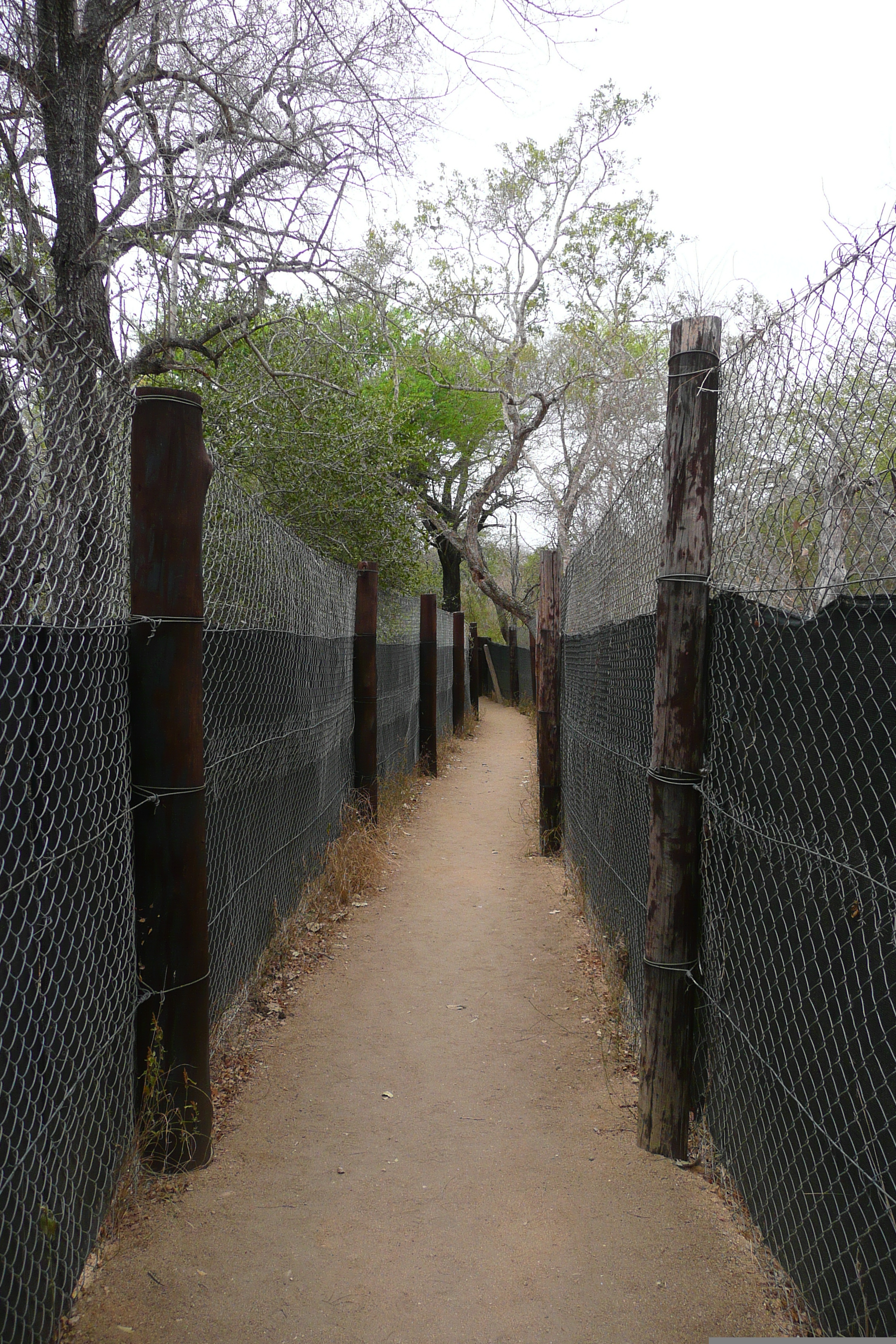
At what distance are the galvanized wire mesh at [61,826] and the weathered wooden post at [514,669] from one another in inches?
919

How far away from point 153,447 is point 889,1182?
2.79 m

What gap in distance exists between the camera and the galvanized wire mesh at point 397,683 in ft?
29.5

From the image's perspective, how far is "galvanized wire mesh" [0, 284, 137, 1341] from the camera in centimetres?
207

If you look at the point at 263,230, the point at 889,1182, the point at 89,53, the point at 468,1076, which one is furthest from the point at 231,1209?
the point at 89,53

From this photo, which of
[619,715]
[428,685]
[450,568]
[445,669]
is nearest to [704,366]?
[619,715]

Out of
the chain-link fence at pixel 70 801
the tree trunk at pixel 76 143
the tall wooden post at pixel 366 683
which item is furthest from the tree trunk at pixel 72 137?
the chain-link fence at pixel 70 801

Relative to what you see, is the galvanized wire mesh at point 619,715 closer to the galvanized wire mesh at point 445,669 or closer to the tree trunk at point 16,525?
the tree trunk at point 16,525

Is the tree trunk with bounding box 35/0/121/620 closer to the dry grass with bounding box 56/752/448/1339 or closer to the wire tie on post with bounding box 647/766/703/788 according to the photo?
the dry grass with bounding box 56/752/448/1339

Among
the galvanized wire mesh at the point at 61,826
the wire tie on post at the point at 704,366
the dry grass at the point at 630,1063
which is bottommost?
the dry grass at the point at 630,1063

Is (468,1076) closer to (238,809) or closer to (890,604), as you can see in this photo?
(238,809)

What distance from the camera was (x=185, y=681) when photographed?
9.93ft

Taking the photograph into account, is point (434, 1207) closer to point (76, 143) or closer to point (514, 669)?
point (76, 143)

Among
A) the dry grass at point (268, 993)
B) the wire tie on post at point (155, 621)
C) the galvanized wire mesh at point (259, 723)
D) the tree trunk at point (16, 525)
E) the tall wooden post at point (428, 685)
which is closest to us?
the tree trunk at point (16, 525)

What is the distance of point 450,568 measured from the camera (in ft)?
89.3
